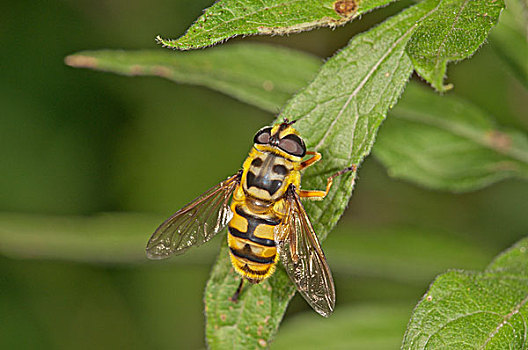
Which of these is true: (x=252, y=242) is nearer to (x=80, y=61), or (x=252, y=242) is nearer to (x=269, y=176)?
(x=269, y=176)

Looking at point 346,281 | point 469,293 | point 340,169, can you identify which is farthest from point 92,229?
point 469,293

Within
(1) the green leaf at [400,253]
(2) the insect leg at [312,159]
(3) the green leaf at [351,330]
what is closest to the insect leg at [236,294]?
(2) the insect leg at [312,159]

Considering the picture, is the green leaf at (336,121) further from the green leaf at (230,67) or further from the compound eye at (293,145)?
the green leaf at (230,67)

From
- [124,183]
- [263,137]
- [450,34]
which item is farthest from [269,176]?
[124,183]

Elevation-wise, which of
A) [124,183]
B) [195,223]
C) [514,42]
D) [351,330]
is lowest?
[351,330]

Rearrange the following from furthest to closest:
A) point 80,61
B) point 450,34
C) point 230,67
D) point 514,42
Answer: point 230,67
point 80,61
point 514,42
point 450,34

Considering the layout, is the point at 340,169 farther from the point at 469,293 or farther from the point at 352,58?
the point at 469,293
